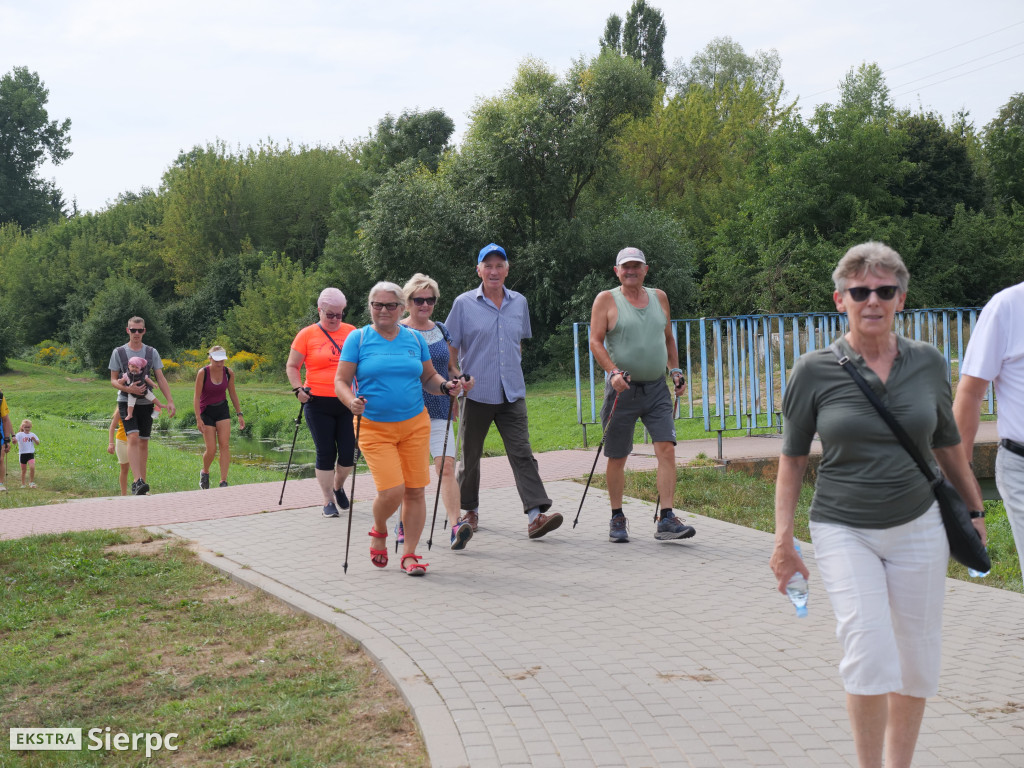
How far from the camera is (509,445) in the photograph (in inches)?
309

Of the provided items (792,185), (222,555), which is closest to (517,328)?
(222,555)

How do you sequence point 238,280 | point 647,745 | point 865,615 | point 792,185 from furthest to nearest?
point 238,280 < point 792,185 < point 647,745 < point 865,615

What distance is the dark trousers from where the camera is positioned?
779cm

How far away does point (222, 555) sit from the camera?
24.8ft

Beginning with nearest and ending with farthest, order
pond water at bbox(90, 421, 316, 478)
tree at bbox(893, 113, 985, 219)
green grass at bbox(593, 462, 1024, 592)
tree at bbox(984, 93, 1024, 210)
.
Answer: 1. green grass at bbox(593, 462, 1024, 592)
2. pond water at bbox(90, 421, 316, 478)
3. tree at bbox(893, 113, 985, 219)
4. tree at bbox(984, 93, 1024, 210)

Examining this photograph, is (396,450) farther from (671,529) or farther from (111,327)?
(111,327)

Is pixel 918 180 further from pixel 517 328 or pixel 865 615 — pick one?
pixel 865 615

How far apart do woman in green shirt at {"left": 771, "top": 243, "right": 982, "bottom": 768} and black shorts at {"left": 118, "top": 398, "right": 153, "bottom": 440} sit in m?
9.85

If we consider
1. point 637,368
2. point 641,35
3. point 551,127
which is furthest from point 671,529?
point 641,35

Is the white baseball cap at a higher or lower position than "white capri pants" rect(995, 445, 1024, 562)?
higher

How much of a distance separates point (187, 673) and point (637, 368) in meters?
3.83

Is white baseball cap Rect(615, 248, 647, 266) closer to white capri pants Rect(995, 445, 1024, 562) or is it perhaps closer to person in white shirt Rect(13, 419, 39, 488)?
white capri pants Rect(995, 445, 1024, 562)

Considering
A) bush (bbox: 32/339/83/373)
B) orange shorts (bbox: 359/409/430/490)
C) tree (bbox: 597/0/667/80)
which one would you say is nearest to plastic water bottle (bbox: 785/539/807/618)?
orange shorts (bbox: 359/409/430/490)

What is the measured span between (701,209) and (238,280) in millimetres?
30705
